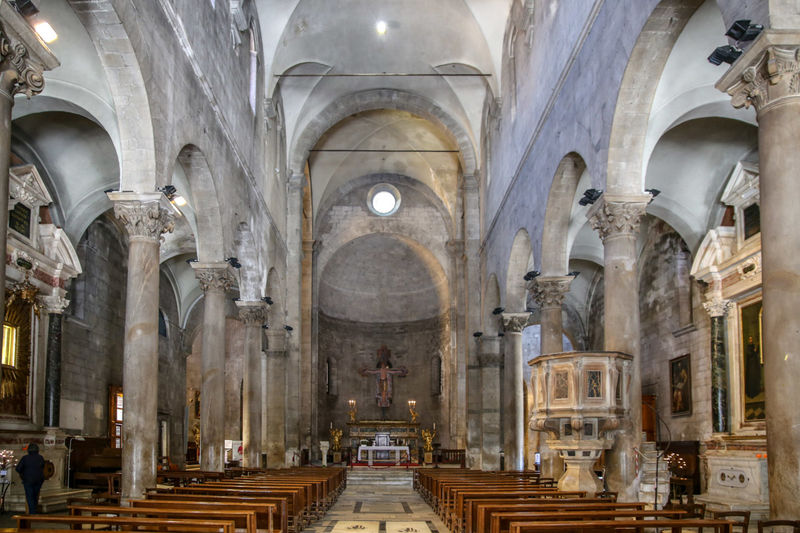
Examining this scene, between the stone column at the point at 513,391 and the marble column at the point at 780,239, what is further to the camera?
the stone column at the point at 513,391

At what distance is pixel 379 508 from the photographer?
57.4 ft

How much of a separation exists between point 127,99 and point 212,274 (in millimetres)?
5888

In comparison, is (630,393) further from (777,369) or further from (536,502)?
(777,369)

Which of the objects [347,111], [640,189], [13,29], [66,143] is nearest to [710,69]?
[640,189]

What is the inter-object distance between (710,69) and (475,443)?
1935cm

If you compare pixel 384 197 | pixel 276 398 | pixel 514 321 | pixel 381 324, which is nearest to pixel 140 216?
pixel 514 321

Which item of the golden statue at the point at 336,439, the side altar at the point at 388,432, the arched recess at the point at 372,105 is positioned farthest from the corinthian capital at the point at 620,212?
the golden statue at the point at 336,439

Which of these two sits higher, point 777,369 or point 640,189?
point 640,189

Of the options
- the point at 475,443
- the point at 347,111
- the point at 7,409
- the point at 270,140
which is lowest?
the point at 475,443

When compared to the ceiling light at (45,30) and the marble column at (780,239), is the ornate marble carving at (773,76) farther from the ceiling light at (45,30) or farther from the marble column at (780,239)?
the ceiling light at (45,30)

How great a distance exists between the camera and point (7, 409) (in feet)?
51.4

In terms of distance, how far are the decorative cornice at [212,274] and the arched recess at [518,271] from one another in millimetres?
7685

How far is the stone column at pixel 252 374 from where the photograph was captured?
23219 mm

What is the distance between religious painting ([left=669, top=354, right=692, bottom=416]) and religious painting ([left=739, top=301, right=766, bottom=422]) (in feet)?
10.0
